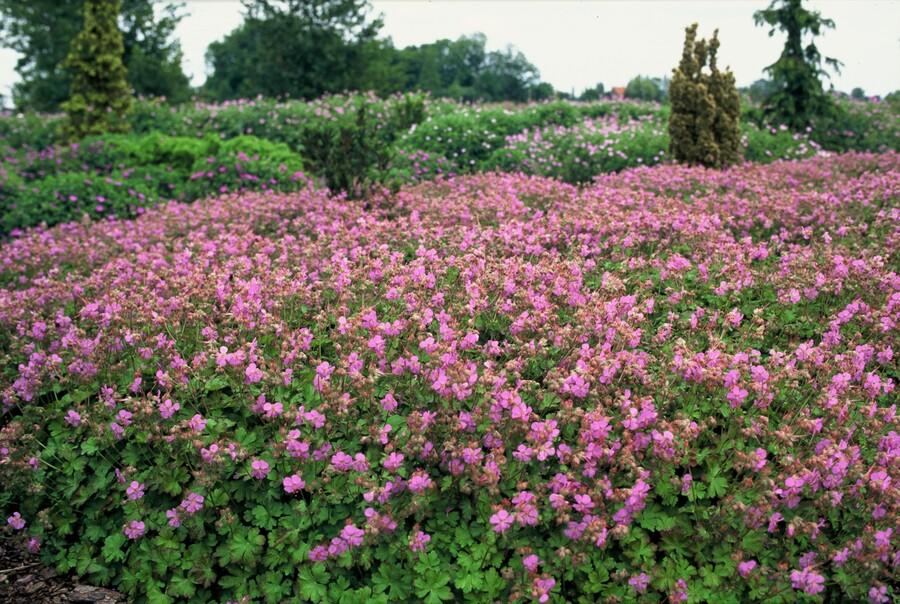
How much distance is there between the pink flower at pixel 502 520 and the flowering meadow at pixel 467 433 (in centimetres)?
2

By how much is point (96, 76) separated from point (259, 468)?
58.7 ft

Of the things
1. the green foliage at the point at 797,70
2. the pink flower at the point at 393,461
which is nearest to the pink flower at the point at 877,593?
the pink flower at the point at 393,461

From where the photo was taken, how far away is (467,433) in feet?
10.5

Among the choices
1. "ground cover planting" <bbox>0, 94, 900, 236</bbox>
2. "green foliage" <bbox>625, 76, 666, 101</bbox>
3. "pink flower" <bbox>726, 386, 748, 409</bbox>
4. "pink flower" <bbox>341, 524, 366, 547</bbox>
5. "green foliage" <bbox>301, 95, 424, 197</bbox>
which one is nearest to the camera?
"pink flower" <bbox>341, 524, 366, 547</bbox>

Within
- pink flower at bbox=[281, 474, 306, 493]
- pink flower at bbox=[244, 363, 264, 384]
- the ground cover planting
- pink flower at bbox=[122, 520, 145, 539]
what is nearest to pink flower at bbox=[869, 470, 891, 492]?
pink flower at bbox=[281, 474, 306, 493]

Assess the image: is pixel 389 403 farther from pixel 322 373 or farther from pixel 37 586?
pixel 37 586

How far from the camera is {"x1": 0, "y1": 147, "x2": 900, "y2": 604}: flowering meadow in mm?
2938

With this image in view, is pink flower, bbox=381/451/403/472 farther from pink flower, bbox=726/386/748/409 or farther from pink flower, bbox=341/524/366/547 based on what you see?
pink flower, bbox=726/386/748/409

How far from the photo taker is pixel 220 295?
4.32m

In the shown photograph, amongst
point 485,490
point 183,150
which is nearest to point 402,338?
point 485,490

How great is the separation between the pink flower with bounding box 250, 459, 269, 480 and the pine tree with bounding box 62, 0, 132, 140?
1687cm

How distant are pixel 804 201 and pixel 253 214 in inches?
208

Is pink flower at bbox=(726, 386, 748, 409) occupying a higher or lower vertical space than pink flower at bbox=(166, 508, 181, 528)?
higher

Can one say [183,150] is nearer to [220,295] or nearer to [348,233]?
[348,233]
